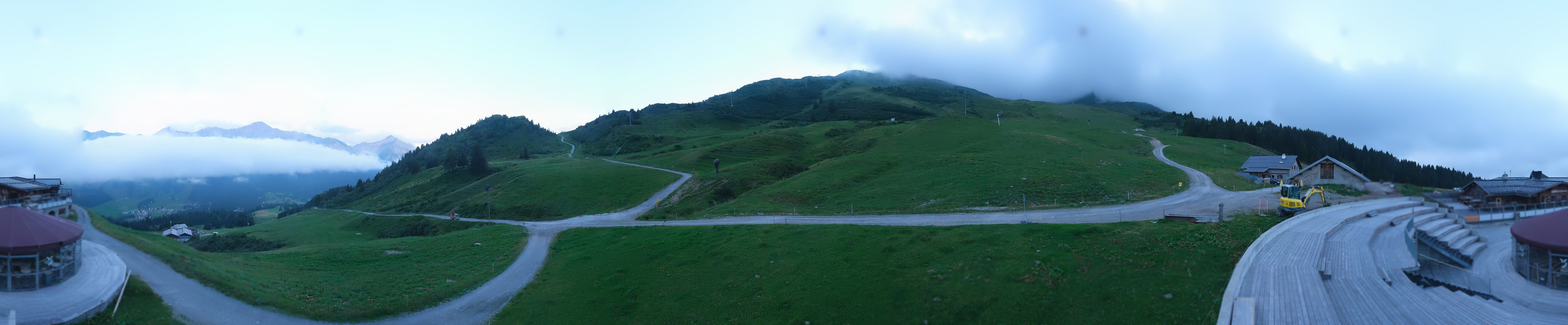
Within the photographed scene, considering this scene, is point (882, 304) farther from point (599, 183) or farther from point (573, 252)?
point (599, 183)

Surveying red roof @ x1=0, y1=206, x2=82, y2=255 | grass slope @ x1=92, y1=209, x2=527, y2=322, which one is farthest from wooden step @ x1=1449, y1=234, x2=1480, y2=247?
red roof @ x1=0, y1=206, x2=82, y2=255

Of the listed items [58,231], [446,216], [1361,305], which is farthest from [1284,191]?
[446,216]

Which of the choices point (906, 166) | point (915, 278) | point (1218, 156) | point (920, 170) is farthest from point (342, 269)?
point (1218, 156)

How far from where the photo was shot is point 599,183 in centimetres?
7912

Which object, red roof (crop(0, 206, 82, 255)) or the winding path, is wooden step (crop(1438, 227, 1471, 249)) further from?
red roof (crop(0, 206, 82, 255))

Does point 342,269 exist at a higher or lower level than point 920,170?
lower

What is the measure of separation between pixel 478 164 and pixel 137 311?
94.9m

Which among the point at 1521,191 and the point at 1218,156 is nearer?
the point at 1521,191

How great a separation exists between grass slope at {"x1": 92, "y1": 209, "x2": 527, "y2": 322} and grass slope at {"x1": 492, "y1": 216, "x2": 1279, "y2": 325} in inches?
179

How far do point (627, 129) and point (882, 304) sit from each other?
487ft

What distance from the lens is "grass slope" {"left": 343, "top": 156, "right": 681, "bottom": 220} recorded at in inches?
2694

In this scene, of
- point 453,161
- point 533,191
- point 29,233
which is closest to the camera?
point 29,233

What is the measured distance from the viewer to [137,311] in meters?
16.6

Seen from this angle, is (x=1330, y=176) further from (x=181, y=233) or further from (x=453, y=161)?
(x=453, y=161)
